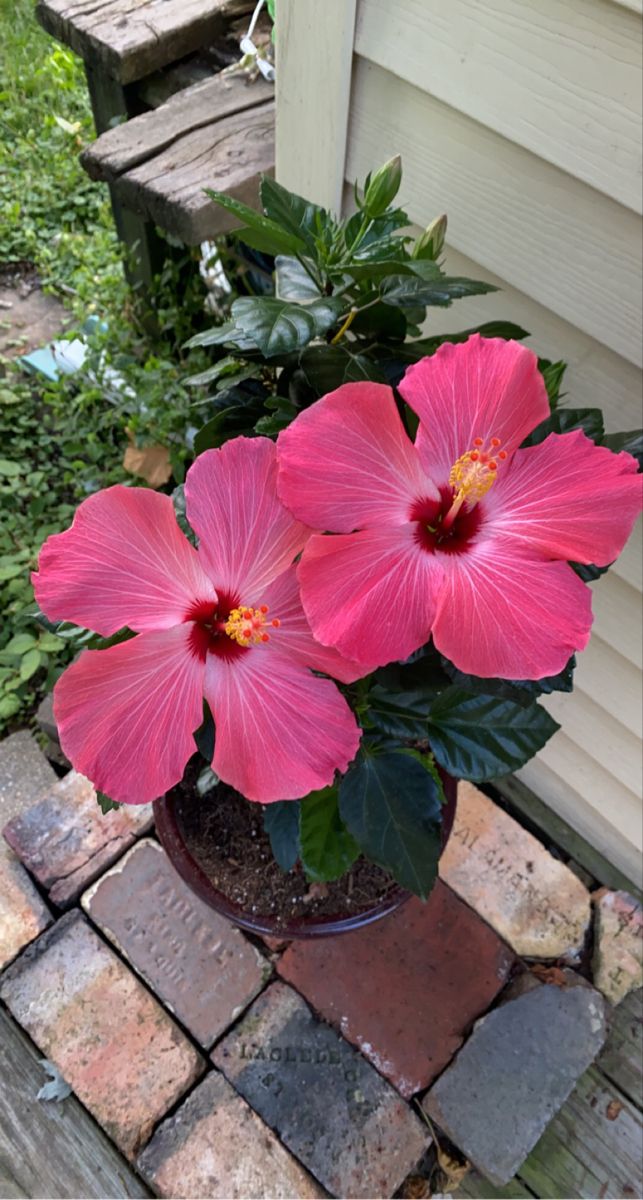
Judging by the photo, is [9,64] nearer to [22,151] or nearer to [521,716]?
[22,151]

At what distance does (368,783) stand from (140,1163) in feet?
2.38

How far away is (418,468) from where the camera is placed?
67cm

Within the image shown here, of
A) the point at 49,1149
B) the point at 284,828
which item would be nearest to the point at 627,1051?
the point at 284,828

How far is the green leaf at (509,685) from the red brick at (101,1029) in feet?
2.81

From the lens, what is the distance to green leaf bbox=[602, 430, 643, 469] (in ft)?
2.73

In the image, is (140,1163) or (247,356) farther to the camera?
(140,1163)

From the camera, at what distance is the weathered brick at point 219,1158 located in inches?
46.4

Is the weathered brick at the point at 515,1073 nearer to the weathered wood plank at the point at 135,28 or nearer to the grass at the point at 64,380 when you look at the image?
the grass at the point at 64,380

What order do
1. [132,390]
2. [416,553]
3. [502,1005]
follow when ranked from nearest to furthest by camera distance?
[416,553], [502,1005], [132,390]

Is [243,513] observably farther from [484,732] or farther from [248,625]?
[484,732]

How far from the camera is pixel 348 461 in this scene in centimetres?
62

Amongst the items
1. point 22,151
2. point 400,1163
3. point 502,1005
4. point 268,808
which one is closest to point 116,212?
point 22,151

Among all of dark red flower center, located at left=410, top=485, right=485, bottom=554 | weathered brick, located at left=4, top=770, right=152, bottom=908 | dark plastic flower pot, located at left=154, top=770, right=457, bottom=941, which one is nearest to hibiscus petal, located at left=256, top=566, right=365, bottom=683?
dark red flower center, located at left=410, top=485, right=485, bottom=554

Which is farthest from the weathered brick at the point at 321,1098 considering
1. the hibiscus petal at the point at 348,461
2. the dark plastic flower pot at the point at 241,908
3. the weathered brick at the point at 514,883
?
the hibiscus petal at the point at 348,461
